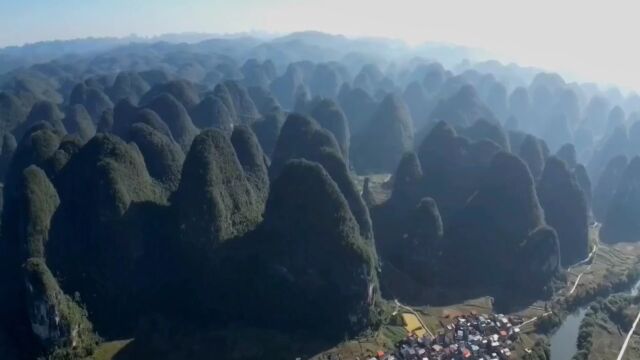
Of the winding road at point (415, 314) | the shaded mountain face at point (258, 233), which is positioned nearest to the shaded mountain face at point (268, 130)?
the shaded mountain face at point (258, 233)

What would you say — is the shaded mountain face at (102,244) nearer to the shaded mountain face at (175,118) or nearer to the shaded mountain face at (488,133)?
the shaded mountain face at (175,118)

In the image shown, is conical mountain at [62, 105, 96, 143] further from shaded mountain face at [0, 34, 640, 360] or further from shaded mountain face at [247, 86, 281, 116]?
shaded mountain face at [247, 86, 281, 116]

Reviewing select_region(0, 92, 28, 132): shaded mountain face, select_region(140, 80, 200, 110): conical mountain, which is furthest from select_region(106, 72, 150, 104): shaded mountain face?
select_region(0, 92, 28, 132): shaded mountain face

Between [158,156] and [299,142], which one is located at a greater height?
[158,156]

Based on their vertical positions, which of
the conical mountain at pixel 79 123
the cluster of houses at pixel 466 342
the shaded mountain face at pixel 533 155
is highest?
the conical mountain at pixel 79 123

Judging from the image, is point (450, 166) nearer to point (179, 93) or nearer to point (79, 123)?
point (179, 93)

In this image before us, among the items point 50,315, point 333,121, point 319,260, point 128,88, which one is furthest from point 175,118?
point 50,315
